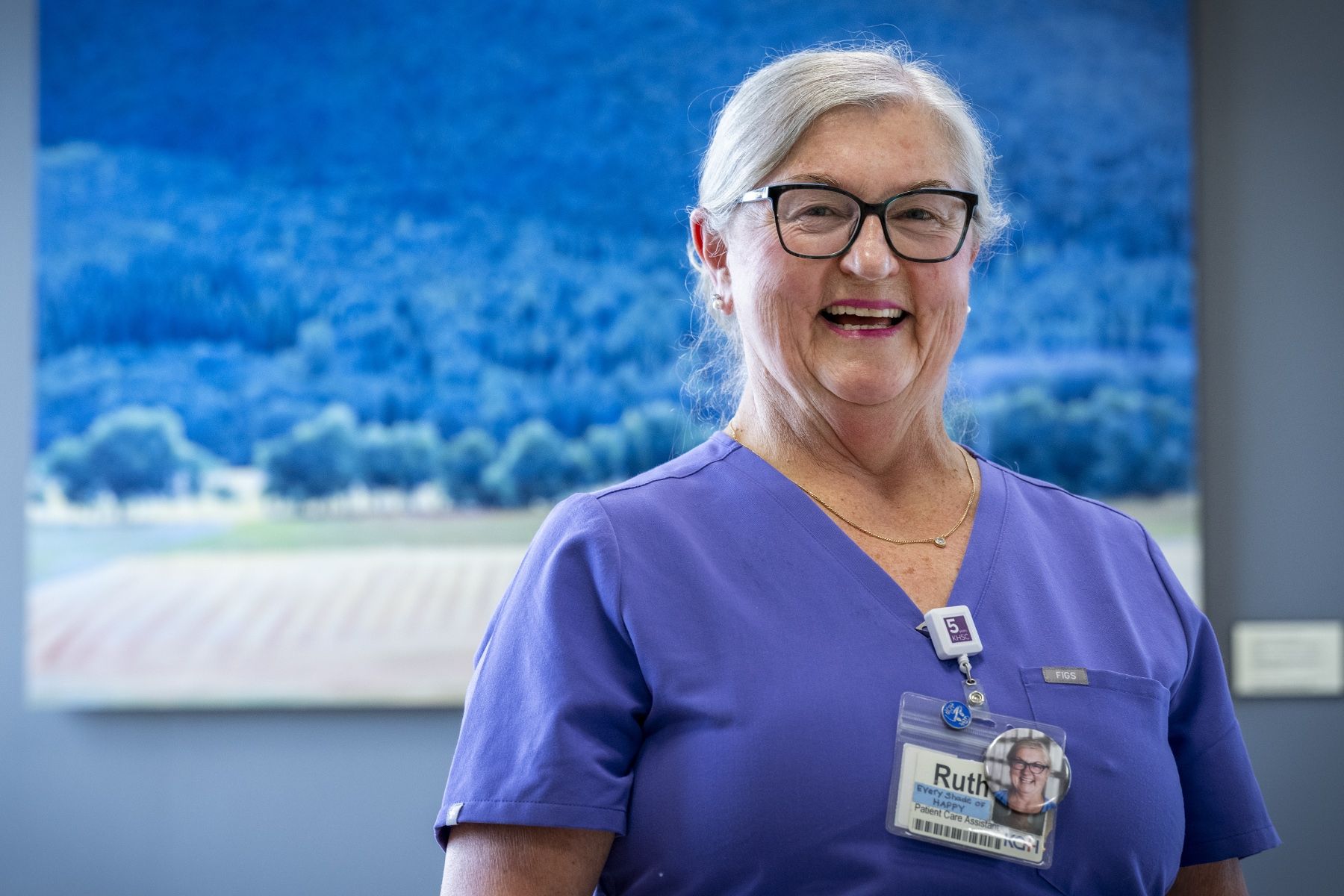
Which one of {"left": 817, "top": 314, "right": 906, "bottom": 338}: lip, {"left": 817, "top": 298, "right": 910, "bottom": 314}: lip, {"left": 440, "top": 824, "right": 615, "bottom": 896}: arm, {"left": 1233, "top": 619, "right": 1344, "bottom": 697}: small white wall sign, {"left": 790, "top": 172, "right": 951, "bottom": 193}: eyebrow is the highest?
{"left": 790, "top": 172, "right": 951, "bottom": 193}: eyebrow

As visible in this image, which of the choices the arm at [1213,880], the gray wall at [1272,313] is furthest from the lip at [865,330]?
the gray wall at [1272,313]

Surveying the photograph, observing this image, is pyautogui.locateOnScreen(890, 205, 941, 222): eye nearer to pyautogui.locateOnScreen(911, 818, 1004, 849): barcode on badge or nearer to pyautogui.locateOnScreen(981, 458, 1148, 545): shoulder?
pyautogui.locateOnScreen(981, 458, 1148, 545): shoulder

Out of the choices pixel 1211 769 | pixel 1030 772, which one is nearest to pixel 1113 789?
pixel 1030 772

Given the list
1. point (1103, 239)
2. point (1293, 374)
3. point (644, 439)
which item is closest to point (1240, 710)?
point (1293, 374)

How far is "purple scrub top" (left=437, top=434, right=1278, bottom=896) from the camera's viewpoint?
80cm

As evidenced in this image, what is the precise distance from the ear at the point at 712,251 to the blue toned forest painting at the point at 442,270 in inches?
38.1

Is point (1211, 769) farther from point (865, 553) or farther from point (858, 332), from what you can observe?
point (858, 332)

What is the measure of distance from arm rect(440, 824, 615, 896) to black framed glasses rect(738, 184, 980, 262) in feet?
1.68

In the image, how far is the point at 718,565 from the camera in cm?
90

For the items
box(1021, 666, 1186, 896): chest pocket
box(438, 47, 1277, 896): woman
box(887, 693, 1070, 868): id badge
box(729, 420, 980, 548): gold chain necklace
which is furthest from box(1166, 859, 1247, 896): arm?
box(729, 420, 980, 548): gold chain necklace

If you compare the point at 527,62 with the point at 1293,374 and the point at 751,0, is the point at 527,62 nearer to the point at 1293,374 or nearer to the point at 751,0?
the point at 751,0

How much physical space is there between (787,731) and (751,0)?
1653 mm

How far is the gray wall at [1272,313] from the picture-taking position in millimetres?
2014

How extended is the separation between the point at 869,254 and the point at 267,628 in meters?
1.52
